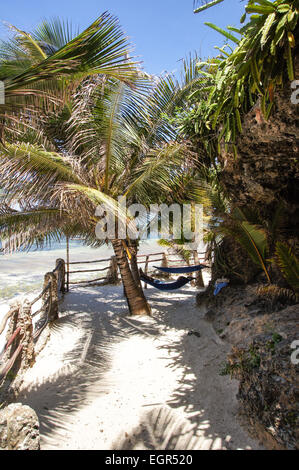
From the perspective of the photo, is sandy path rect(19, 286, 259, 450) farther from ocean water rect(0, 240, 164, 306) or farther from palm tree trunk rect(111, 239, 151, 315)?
ocean water rect(0, 240, 164, 306)

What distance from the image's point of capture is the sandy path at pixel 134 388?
2.45 m

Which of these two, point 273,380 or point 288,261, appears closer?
point 273,380

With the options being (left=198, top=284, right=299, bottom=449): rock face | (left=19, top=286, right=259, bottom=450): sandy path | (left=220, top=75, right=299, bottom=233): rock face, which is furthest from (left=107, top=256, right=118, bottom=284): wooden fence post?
(left=198, top=284, right=299, bottom=449): rock face

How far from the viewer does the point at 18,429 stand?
69.0 inches

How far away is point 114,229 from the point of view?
188 inches

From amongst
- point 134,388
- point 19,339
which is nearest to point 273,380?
point 134,388

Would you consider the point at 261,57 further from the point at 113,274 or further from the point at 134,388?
the point at 113,274

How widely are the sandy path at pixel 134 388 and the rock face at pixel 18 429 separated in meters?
0.67

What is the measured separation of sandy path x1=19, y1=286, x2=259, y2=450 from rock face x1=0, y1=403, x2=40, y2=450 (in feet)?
2.20

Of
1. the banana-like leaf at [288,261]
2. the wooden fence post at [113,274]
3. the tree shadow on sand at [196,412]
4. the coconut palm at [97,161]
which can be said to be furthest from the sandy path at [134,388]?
the wooden fence post at [113,274]

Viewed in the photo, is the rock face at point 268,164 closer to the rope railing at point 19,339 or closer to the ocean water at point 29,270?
the ocean water at point 29,270

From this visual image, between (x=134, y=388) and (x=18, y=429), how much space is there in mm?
1686

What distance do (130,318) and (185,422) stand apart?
3.06 metres

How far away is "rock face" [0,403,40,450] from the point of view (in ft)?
5.72
